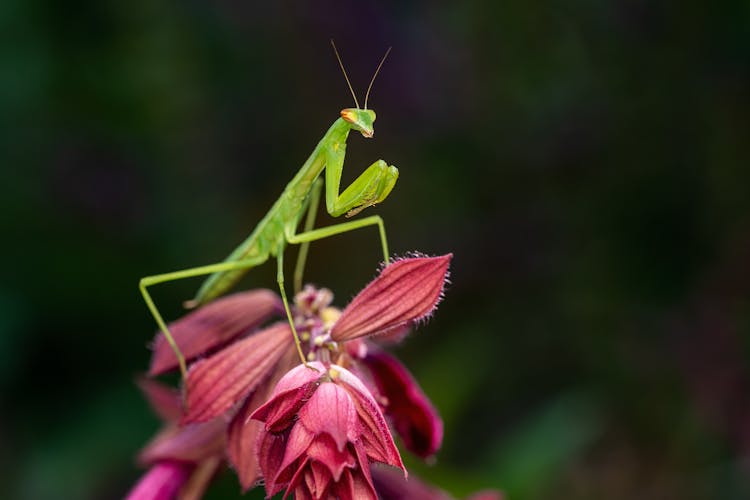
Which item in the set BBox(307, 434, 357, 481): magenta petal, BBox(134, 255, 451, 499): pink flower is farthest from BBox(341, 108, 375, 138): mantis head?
BBox(307, 434, 357, 481): magenta petal

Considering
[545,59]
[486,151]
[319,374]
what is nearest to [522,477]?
[319,374]

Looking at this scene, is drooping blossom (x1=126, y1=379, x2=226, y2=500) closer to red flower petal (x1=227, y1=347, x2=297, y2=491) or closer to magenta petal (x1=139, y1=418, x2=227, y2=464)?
magenta petal (x1=139, y1=418, x2=227, y2=464)

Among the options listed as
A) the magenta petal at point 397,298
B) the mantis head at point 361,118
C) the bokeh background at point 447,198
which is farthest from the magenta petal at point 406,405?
the bokeh background at point 447,198

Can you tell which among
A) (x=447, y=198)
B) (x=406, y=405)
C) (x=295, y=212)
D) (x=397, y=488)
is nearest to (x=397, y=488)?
(x=397, y=488)

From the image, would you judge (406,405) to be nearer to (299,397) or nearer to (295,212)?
(299,397)

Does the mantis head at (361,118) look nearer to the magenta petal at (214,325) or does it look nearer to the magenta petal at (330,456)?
the magenta petal at (214,325)

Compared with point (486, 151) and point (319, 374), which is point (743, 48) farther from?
point (319, 374)
